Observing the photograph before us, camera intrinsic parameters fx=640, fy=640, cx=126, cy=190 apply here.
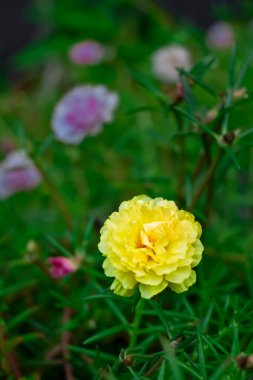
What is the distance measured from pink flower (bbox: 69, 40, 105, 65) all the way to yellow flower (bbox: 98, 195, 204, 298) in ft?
3.89

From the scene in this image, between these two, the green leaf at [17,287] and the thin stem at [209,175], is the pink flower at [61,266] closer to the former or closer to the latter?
the green leaf at [17,287]

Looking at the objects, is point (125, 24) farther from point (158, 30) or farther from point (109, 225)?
point (109, 225)

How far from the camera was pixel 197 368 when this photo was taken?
0.60 m

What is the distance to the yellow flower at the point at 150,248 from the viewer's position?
537mm

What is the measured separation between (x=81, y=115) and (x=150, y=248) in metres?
0.68

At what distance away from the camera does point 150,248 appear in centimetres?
55

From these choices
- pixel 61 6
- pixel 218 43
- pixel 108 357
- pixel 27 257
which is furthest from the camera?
pixel 61 6

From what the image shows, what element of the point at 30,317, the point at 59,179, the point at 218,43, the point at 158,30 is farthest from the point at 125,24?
the point at 30,317

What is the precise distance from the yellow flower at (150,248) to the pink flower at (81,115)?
2.12 ft

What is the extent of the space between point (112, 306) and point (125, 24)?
1.67 metres

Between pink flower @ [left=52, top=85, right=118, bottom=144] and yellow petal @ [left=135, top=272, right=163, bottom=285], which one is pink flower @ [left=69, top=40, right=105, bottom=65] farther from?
yellow petal @ [left=135, top=272, right=163, bottom=285]

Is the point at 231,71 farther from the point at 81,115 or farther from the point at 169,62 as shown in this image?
the point at 169,62

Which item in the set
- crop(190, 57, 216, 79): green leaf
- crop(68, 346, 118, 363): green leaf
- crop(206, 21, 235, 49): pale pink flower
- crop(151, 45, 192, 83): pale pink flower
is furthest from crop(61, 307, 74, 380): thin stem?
crop(206, 21, 235, 49): pale pink flower

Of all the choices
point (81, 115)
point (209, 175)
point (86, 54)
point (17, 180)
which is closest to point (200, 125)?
point (209, 175)
